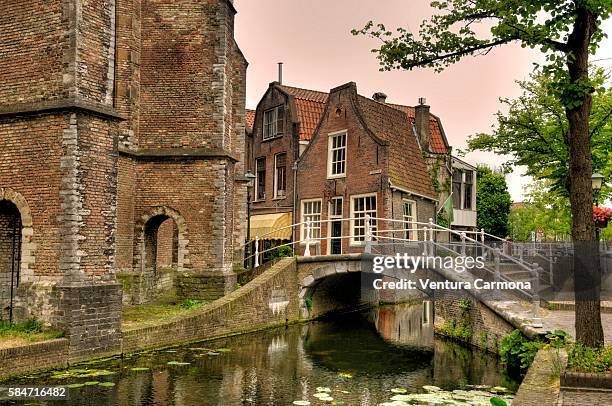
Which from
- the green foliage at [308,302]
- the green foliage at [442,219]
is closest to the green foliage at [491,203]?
the green foliage at [442,219]

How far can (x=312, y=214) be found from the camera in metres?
24.6

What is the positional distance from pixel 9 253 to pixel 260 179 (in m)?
17.9

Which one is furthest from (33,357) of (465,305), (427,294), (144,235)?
(427,294)

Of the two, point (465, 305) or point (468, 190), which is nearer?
point (465, 305)

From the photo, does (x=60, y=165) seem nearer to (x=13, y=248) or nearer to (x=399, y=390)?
(x=13, y=248)

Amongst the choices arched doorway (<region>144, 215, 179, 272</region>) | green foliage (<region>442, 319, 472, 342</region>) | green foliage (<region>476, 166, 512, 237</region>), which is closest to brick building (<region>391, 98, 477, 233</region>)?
green foliage (<region>476, 166, 512, 237</region>)

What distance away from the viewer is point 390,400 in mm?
8875

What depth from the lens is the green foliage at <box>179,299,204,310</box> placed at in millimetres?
15236

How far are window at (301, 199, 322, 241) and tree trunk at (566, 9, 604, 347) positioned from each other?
52.7 feet

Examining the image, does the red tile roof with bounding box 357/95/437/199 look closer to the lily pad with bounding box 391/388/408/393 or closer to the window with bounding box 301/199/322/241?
the window with bounding box 301/199/322/241

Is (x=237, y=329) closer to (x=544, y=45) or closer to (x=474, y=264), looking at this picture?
(x=474, y=264)

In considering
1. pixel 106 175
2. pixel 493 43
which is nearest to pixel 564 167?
pixel 493 43

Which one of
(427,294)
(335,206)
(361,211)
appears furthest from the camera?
(335,206)

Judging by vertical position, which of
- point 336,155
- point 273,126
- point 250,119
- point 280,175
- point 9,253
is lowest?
point 9,253
